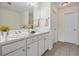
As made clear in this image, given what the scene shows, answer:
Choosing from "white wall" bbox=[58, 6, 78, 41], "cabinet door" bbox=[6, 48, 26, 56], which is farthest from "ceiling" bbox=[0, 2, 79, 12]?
"white wall" bbox=[58, 6, 78, 41]

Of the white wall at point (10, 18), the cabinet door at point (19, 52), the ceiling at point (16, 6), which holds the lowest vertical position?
the cabinet door at point (19, 52)

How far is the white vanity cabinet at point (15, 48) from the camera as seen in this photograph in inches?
55.3

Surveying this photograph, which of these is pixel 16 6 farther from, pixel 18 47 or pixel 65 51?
pixel 65 51

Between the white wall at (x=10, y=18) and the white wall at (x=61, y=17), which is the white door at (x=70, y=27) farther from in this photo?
the white wall at (x=10, y=18)

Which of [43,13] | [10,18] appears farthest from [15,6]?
[43,13]

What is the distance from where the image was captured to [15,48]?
1.59 meters

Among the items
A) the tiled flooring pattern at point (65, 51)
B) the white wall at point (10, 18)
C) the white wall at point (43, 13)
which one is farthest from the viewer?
the white wall at point (43, 13)

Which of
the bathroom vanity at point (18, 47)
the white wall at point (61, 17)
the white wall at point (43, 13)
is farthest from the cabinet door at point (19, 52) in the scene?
the white wall at point (61, 17)

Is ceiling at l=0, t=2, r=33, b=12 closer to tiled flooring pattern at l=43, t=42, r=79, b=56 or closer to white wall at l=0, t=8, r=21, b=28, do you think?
white wall at l=0, t=8, r=21, b=28

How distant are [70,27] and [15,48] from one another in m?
3.12

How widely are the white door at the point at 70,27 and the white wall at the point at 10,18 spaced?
2.35m

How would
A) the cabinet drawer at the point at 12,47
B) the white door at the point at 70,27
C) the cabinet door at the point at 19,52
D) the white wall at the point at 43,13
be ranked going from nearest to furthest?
the cabinet drawer at the point at 12,47 → the cabinet door at the point at 19,52 → the white wall at the point at 43,13 → the white door at the point at 70,27

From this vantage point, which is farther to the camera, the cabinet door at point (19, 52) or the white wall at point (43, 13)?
the white wall at point (43, 13)

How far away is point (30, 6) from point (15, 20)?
0.75 m
